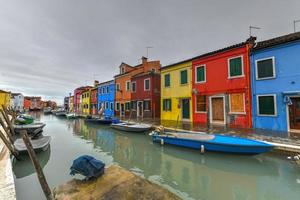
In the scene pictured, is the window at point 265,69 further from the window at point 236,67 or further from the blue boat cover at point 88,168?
the blue boat cover at point 88,168

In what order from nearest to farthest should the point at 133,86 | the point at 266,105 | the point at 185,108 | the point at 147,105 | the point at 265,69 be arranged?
1. the point at 266,105
2. the point at 265,69
3. the point at 185,108
4. the point at 147,105
5. the point at 133,86

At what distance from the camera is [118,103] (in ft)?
92.3

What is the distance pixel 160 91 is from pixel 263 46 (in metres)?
11.7

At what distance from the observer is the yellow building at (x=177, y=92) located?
16.7 meters

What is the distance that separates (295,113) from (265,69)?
3238 millimetres

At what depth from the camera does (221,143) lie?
8.07 meters

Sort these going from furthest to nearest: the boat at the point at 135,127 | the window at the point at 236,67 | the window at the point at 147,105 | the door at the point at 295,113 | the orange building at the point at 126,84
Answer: the orange building at the point at 126,84 → the window at the point at 147,105 → the boat at the point at 135,127 → the window at the point at 236,67 → the door at the point at 295,113

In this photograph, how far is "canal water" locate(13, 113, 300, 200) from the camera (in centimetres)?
527

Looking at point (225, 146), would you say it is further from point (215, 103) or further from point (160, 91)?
point (160, 91)

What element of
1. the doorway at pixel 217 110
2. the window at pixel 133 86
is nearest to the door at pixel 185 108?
the doorway at pixel 217 110

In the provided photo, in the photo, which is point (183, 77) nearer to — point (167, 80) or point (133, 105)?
point (167, 80)

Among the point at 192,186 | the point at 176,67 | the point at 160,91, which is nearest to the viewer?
the point at 192,186

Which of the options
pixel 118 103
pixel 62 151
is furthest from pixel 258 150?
pixel 118 103

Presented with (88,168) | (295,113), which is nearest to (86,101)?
(295,113)
